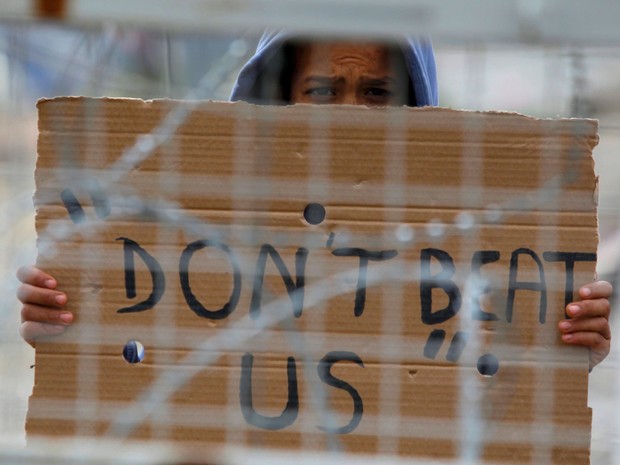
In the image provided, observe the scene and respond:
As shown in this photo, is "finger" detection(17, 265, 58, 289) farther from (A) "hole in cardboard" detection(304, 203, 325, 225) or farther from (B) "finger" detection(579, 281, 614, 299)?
(B) "finger" detection(579, 281, 614, 299)

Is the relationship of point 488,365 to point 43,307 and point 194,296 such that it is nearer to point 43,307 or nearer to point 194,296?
point 194,296

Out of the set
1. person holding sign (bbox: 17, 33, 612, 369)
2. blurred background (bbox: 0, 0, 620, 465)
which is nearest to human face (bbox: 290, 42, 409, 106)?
person holding sign (bbox: 17, 33, 612, 369)

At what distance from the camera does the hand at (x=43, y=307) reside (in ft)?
3.66

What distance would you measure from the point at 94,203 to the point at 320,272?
0.26 m

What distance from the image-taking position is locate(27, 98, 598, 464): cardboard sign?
1.11m

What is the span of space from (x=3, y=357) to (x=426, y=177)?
612 mm

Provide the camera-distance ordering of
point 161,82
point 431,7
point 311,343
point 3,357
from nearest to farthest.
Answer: point 431,7, point 311,343, point 3,357, point 161,82

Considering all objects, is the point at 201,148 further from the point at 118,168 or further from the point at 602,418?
the point at 602,418

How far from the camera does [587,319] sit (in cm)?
113

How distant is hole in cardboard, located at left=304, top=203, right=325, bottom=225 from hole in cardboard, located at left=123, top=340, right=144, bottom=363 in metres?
0.23

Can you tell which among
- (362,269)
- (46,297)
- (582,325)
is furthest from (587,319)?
(46,297)

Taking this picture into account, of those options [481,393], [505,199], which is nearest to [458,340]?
[481,393]

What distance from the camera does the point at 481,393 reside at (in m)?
1.12

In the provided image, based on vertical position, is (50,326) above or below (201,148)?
below
